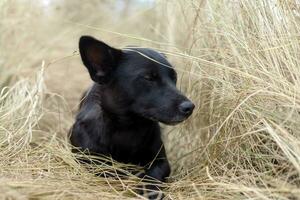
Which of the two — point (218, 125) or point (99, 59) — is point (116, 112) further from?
point (218, 125)

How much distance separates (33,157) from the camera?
3520mm

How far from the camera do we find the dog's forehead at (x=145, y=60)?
3.31 m

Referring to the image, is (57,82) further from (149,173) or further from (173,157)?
(149,173)

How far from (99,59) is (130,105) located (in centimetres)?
32

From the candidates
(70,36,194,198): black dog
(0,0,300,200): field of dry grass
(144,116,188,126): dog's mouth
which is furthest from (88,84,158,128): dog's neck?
(0,0,300,200): field of dry grass

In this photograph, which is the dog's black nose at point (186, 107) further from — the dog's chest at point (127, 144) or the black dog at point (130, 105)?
the dog's chest at point (127, 144)

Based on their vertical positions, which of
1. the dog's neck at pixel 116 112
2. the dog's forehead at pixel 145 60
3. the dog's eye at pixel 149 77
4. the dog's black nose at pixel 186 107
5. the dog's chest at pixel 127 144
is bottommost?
the dog's chest at pixel 127 144

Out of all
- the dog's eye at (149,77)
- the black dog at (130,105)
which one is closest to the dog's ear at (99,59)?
the black dog at (130,105)

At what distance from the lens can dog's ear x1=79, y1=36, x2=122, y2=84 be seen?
3.34 m

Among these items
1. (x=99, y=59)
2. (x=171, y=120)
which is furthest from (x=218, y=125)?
(x=99, y=59)

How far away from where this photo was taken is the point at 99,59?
3.39 meters

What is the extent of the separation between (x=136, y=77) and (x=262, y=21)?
79 centimetres

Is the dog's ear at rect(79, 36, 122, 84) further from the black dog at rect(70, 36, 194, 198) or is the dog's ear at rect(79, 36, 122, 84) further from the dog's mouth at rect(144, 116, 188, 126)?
the dog's mouth at rect(144, 116, 188, 126)

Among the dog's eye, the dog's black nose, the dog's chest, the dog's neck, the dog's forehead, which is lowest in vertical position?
the dog's chest
